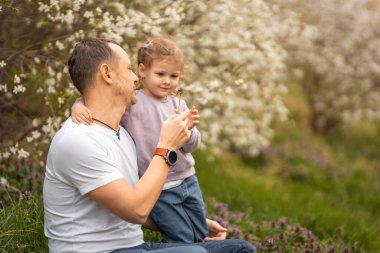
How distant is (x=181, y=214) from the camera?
3.03m

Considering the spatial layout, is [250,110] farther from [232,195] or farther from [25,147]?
[25,147]

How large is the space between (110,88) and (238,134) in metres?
4.22

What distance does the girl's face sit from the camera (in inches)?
119

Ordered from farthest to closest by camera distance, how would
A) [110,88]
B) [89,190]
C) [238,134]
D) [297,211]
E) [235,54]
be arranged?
1. [238,134]
2. [235,54]
3. [297,211]
4. [110,88]
5. [89,190]

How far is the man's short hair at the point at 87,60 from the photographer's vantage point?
2598mm

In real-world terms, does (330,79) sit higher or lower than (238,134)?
higher

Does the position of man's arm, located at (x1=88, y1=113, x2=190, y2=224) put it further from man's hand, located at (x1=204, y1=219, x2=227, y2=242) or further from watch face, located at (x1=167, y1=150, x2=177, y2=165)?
man's hand, located at (x1=204, y1=219, x2=227, y2=242)

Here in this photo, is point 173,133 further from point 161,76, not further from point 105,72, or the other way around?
point 161,76

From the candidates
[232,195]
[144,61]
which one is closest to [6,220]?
[144,61]

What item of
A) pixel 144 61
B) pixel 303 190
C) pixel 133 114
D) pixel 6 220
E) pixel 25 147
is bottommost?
pixel 303 190

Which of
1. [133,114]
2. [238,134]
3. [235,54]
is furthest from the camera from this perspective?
[238,134]

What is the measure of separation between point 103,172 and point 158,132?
27.7 inches

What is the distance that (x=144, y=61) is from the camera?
3092 millimetres

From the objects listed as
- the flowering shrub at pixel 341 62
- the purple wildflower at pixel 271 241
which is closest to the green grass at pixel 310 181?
the flowering shrub at pixel 341 62
